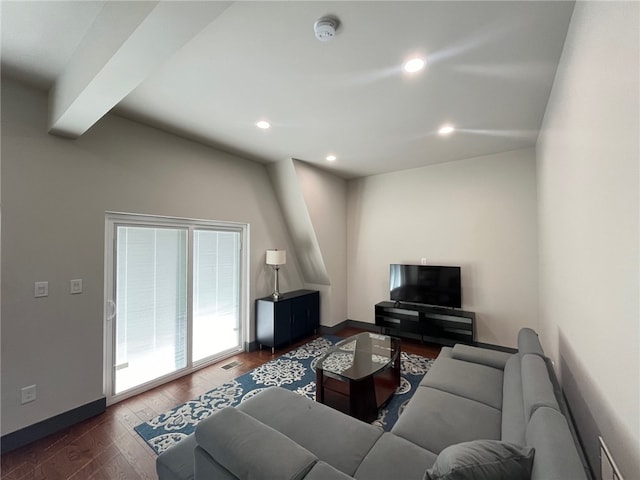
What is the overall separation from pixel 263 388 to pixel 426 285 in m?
2.72

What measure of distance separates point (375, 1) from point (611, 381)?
6.85 feet

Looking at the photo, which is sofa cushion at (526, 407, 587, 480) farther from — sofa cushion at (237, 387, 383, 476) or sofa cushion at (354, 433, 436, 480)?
sofa cushion at (237, 387, 383, 476)

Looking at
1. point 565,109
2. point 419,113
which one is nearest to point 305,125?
point 419,113

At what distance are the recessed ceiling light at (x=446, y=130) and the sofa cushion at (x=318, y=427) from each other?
2.90 meters

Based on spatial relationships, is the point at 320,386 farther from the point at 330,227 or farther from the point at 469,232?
the point at 469,232

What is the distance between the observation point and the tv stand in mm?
3709

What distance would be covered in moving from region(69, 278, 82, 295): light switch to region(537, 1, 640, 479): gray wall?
354 centimetres

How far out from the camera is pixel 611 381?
1.11 m

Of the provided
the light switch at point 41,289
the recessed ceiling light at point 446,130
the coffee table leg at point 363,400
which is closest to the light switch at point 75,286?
the light switch at point 41,289

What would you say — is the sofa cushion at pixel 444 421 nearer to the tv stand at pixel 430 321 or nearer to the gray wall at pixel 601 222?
the gray wall at pixel 601 222

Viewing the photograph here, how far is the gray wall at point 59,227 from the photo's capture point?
2.03 meters

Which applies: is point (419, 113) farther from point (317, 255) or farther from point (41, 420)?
point (41, 420)

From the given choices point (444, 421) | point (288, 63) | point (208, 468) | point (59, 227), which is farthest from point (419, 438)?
point (59, 227)

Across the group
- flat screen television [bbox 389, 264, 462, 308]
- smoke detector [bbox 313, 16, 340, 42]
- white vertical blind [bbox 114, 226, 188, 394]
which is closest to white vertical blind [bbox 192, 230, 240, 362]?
white vertical blind [bbox 114, 226, 188, 394]
